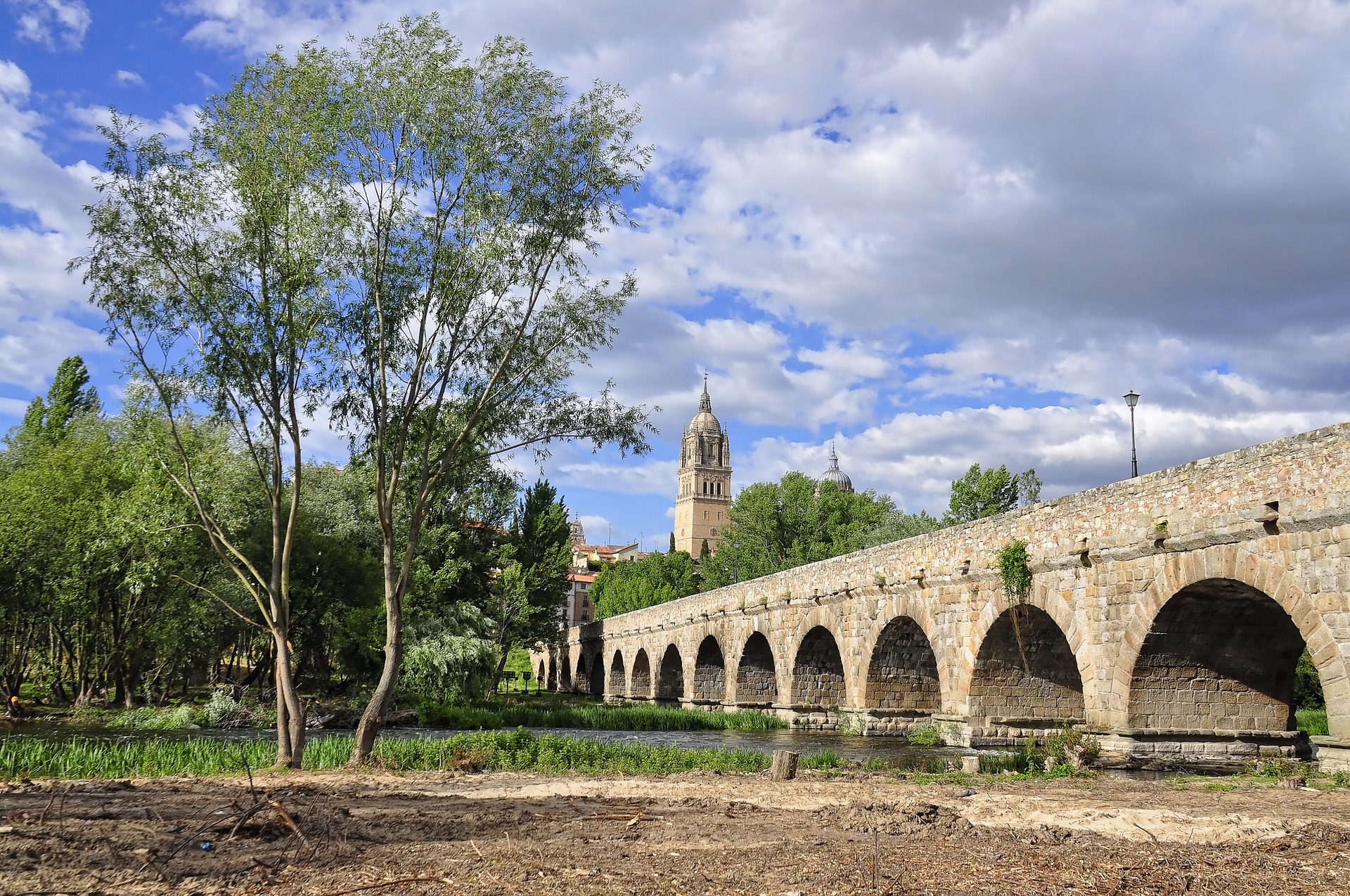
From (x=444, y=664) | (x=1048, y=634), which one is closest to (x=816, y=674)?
(x=1048, y=634)

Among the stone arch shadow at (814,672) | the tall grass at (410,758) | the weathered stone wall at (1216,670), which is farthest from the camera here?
the stone arch shadow at (814,672)

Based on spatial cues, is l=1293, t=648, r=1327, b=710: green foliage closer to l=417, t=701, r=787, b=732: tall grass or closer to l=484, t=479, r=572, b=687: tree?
l=417, t=701, r=787, b=732: tall grass

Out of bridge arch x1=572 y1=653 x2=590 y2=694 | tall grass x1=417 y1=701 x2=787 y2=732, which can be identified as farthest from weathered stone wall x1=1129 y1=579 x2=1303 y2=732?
bridge arch x1=572 y1=653 x2=590 y2=694

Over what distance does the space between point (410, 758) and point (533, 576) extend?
90.6 ft

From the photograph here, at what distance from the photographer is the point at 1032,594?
1488 centimetres

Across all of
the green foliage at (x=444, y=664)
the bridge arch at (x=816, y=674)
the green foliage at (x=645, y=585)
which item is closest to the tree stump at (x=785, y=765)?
the bridge arch at (x=816, y=674)

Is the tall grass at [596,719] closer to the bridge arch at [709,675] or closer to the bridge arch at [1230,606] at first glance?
the bridge arch at [709,675]

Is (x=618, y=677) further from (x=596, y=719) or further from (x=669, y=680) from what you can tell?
(x=596, y=719)

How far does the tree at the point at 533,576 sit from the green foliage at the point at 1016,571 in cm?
2003

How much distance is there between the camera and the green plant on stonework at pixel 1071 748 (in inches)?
476

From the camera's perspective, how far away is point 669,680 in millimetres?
40875

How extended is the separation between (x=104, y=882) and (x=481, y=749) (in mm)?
8234

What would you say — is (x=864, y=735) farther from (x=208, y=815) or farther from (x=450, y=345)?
(x=208, y=815)

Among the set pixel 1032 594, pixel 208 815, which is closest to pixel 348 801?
pixel 208 815
